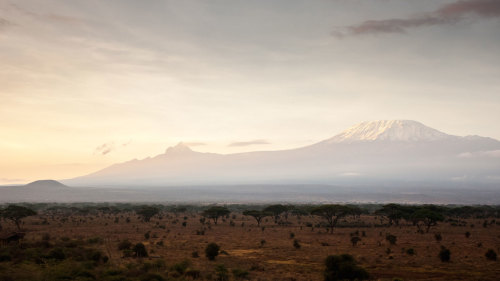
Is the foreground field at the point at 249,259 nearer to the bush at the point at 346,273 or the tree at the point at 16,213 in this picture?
the bush at the point at 346,273

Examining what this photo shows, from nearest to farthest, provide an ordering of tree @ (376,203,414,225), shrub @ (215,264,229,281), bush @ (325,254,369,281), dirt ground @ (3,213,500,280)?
shrub @ (215,264,229,281), bush @ (325,254,369,281), dirt ground @ (3,213,500,280), tree @ (376,203,414,225)

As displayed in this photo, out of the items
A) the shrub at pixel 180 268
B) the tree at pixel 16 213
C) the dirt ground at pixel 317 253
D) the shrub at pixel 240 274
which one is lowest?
the dirt ground at pixel 317 253

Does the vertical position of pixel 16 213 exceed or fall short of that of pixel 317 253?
it exceeds it

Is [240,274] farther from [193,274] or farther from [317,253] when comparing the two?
[317,253]

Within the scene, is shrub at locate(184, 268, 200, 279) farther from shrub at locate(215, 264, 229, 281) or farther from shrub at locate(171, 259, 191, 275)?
shrub at locate(215, 264, 229, 281)

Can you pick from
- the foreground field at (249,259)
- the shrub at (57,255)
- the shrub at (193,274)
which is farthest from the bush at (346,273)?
the shrub at (57,255)

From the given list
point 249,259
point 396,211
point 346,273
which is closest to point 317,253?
point 249,259

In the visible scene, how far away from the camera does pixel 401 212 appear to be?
66500 mm

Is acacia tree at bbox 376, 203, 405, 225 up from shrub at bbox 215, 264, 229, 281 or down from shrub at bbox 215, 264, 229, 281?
up

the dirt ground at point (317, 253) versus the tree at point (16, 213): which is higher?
the tree at point (16, 213)

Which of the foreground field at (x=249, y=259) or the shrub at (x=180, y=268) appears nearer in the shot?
the foreground field at (x=249, y=259)

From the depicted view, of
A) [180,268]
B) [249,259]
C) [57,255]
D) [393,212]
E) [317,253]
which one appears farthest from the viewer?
[393,212]

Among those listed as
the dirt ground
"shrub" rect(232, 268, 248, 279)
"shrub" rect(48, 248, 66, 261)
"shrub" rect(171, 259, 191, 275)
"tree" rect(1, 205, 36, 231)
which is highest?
"tree" rect(1, 205, 36, 231)

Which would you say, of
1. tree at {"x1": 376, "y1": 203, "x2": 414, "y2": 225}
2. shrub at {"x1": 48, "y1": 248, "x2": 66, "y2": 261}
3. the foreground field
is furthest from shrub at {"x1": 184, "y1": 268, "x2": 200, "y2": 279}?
tree at {"x1": 376, "y1": 203, "x2": 414, "y2": 225}
